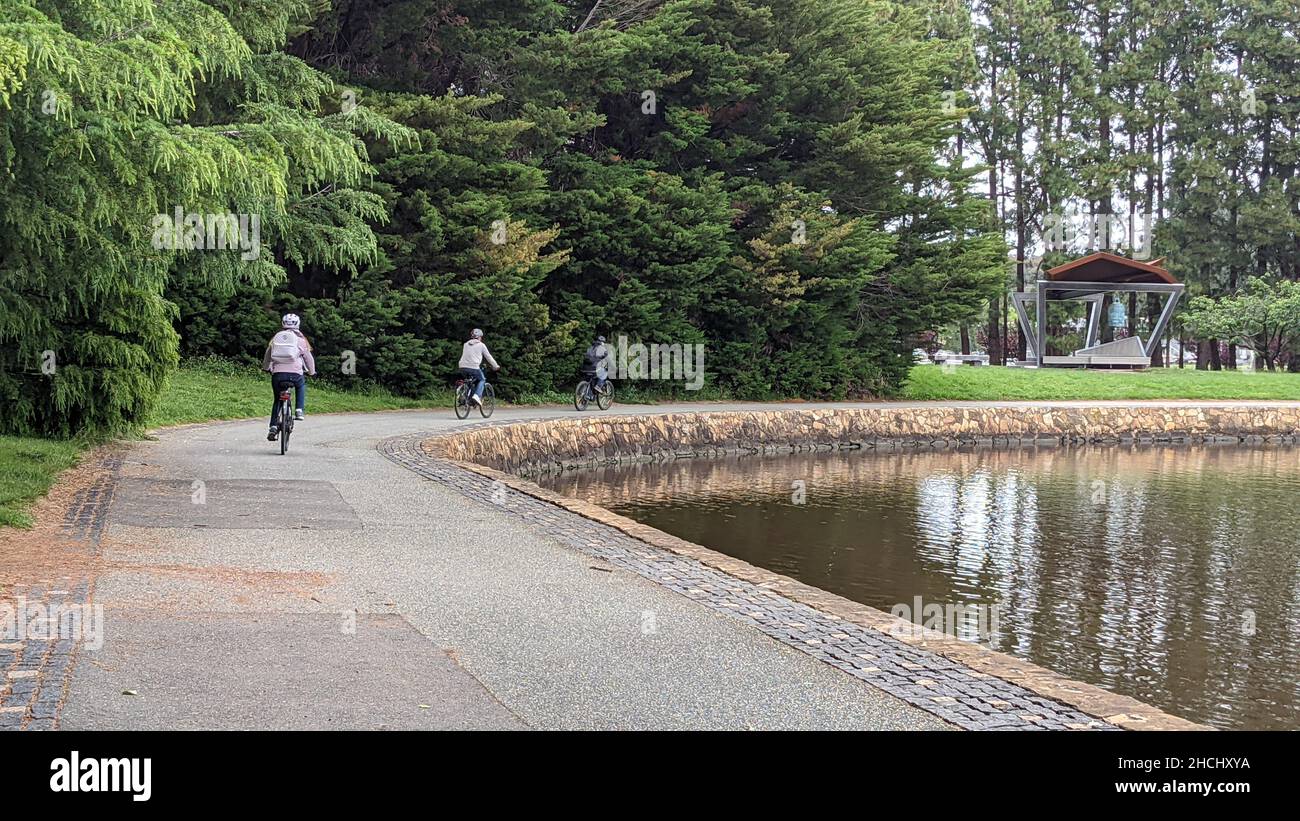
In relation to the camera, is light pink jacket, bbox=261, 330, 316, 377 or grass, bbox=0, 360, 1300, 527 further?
light pink jacket, bbox=261, 330, 316, 377

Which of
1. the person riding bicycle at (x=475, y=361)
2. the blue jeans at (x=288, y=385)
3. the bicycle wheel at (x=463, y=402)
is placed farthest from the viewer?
the bicycle wheel at (x=463, y=402)

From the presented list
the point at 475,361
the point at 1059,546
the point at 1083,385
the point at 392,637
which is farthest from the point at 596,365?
the point at 392,637

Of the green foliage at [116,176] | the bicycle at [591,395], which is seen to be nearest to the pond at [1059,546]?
the bicycle at [591,395]

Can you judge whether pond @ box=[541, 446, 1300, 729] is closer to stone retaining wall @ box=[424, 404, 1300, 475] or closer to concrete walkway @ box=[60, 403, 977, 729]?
stone retaining wall @ box=[424, 404, 1300, 475]

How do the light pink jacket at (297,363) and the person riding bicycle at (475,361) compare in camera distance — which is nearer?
the light pink jacket at (297,363)

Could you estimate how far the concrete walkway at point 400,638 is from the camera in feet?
17.8

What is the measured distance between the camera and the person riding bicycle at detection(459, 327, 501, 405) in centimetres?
2277

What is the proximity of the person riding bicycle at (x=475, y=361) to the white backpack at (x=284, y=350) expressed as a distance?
6.03m

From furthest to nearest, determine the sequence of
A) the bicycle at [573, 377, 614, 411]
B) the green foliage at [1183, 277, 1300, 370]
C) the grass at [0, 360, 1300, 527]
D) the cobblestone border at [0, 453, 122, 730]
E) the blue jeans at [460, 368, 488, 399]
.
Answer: the green foliage at [1183, 277, 1300, 370] → the bicycle at [573, 377, 614, 411] → the blue jeans at [460, 368, 488, 399] → the grass at [0, 360, 1300, 527] → the cobblestone border at [0, 453, 122, 730]

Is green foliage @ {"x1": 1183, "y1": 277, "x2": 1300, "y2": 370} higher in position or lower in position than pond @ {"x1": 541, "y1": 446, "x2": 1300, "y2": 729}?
higher

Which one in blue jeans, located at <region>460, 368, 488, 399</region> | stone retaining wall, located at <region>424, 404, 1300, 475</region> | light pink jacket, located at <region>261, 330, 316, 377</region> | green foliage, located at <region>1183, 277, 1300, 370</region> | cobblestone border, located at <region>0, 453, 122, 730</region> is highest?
green foliage, located at <region>1183, 277, 1300, 370</region>

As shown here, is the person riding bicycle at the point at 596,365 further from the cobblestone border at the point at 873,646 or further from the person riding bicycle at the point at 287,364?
the cobblestone border at the point at 873,646

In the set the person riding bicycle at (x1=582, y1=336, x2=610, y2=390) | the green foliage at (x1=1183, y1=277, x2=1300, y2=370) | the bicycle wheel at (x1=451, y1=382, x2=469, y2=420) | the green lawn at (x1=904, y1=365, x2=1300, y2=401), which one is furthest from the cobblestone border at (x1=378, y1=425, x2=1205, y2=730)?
the green foliage at (x1=1183, y1=277, x2=1300, y2=370)

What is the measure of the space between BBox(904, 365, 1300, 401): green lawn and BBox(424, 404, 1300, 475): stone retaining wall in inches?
196
